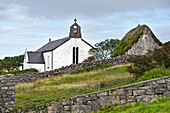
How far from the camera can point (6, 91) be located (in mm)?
12641

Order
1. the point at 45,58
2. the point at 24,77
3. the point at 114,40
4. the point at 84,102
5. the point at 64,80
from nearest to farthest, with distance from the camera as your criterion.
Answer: the point at 84,102
the point at 64,80
the point at 24,77
the point at 114,40
the point at 45,58

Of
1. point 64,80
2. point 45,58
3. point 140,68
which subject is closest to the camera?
point 140,68

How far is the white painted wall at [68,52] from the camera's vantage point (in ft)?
144

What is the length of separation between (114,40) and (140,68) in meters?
27.4

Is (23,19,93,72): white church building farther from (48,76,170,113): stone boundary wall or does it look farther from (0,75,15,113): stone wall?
(48,76,170,113): stone boundary wall

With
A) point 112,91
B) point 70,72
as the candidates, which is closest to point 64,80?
point 70,72

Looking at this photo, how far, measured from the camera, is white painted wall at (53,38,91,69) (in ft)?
144

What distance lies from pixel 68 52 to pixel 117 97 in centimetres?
3357

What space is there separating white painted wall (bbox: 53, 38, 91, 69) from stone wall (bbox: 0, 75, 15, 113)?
30.8 m

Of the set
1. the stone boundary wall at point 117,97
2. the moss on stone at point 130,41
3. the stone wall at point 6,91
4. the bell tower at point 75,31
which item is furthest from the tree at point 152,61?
the bell tower at point 75,31

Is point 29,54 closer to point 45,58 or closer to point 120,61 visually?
point 45,58

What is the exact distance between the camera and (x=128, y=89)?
1128 cm

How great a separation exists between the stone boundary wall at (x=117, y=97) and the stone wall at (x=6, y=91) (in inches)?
78.7

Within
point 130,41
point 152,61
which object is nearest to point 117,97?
point 152,61
